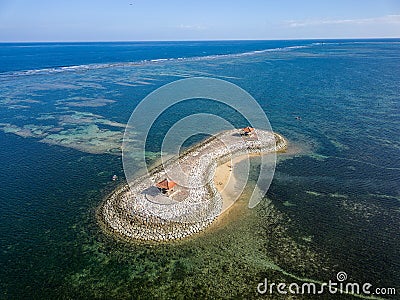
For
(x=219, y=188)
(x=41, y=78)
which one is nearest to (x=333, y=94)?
(x=219, y=188)

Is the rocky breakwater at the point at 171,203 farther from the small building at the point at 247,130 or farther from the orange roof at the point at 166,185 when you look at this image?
the small building at the point at 247,130

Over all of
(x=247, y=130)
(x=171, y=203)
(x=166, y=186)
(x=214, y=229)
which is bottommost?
(x=214, y=229)

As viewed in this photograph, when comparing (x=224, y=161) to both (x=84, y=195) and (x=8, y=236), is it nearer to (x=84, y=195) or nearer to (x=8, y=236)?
(x=84, y=195)

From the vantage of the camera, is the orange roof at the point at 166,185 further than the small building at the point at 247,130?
No

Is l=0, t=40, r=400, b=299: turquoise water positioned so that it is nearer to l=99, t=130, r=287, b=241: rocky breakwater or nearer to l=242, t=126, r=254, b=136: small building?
l=99, t=130, r=287, b=241: rocky breakwater

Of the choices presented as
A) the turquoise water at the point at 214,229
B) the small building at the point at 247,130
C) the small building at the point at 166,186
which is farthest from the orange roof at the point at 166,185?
the small building at the point at 247,130

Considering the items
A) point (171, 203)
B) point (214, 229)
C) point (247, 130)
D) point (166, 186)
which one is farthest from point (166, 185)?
point (247, 130)

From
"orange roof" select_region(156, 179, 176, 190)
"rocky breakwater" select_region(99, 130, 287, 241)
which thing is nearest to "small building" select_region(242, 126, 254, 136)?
"rocky breakwater" select_region(99, 130, 287, 241)

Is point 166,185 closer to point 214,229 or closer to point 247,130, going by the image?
point 214,229
